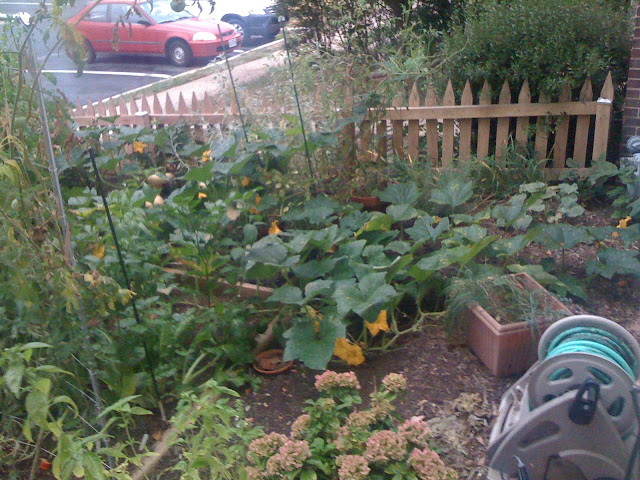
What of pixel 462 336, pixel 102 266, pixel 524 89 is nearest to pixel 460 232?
pixel 462 336

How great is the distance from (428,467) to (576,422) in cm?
47

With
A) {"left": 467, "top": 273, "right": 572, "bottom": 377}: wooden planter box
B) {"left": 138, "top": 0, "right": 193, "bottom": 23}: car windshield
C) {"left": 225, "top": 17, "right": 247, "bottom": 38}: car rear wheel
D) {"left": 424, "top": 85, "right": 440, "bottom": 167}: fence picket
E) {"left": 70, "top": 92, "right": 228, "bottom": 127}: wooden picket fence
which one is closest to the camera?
{"left": 467, "top": 273, "right": 572, "bottom": 377}: wooden planter box

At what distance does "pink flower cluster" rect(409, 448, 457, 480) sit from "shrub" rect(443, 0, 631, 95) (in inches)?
146

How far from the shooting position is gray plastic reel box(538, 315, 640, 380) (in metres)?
2.10

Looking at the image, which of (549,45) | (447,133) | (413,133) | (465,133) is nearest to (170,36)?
(413,133)

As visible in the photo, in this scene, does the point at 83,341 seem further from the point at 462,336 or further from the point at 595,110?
the point at 595,110

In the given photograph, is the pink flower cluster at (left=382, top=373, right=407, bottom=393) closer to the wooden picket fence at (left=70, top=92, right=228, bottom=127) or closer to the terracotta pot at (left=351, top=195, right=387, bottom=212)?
the terracotta pot at (left=351, top=195, right=387, bottom=212)

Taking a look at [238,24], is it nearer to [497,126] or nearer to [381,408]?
[497,126]

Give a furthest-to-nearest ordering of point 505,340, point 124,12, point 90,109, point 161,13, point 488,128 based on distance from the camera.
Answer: point 161,13, point 90,109, point 488,128, point 124,12, point 505,340

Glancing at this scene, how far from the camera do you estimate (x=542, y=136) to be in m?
5.11

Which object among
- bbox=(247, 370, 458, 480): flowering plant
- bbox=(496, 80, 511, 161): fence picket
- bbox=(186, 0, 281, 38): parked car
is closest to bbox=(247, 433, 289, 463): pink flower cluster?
bbox=(247, 370, 458, 480): flowering plant

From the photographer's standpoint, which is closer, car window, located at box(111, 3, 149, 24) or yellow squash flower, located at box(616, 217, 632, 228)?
car window, located at box(111, 3, 149, 24)

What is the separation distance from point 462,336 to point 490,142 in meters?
3.01

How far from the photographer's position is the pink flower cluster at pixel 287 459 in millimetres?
2021
